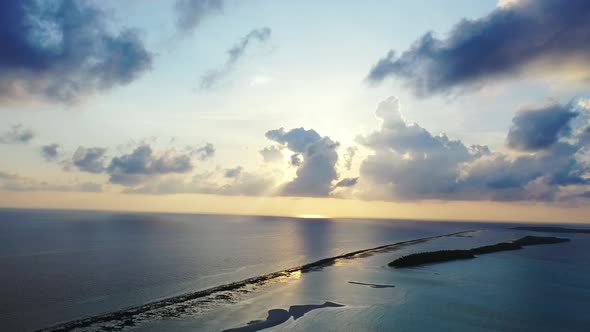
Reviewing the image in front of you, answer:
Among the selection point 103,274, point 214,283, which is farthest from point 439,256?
point 103,274

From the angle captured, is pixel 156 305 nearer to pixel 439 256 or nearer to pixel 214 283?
pixel 214 283

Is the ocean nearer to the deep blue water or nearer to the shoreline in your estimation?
the deep blue water

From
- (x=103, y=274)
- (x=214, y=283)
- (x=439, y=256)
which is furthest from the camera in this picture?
(x=439, y=256)

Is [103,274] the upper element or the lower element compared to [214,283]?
upper

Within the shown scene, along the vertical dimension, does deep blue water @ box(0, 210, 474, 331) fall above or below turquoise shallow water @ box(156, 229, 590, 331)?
above

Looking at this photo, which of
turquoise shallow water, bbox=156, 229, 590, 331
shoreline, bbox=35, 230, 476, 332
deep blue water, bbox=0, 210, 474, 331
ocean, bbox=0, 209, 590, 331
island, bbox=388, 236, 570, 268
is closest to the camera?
shoreline, bbox=35, 230, 476, 332

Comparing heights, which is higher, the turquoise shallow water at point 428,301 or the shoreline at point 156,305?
the shoreline at point 156,305

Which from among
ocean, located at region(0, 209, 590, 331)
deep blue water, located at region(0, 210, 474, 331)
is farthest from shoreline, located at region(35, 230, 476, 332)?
deep blue water, located at region(0, 210, 474, 331)

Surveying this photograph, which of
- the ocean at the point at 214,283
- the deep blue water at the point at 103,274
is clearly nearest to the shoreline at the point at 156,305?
the ocean at the point at 214,283

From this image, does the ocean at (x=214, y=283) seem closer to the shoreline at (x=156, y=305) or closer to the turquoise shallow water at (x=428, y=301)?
the turquoise shallow water at (x=428, y=301)

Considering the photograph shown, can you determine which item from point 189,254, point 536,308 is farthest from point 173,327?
point 189,254

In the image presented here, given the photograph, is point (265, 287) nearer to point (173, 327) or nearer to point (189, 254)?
point (173, 327)
